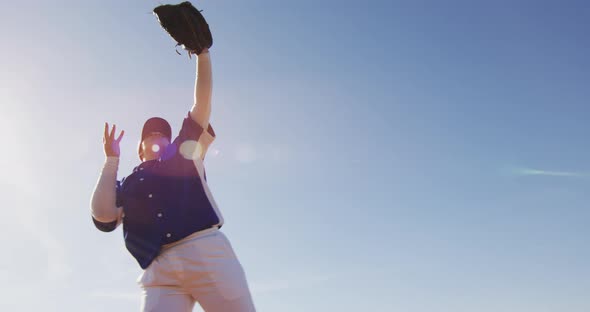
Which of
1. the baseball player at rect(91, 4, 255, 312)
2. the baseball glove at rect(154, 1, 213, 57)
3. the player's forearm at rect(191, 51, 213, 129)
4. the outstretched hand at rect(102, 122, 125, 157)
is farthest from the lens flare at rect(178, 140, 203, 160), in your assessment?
the baseball glove at rect(154, 1, 213, 57)

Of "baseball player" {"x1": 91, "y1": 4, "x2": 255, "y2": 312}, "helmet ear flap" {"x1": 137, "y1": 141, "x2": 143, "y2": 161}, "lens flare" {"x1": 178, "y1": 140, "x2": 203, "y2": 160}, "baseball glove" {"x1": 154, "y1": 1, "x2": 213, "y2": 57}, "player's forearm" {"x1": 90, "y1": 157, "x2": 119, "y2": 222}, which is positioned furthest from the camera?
"helmet ear flap" {"x1": 137, "y1": 141, "x2": 143, "y2": 161}

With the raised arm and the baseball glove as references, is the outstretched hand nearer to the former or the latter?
the raised arm

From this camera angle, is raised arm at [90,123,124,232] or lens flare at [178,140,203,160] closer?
raised arm at [90,123,124,232]

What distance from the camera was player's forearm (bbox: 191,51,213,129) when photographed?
5.12 metres

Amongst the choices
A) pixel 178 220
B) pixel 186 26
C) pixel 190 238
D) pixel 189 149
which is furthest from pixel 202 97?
pixel 190 238

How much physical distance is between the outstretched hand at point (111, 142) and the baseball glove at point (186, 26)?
998mm

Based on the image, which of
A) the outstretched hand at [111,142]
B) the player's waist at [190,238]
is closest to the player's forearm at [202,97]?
the outstretched hand at [111,142]

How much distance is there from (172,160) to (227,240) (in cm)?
87

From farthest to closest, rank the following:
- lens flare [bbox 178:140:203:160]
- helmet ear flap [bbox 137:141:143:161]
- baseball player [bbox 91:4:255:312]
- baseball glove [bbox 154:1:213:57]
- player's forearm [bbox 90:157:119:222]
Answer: helmet ear flap [bbox 137:141:143:161]
baseball glove [bbox 154:1:213:57]
lens flare [bbox 178:140:203:160]
player's forearm [bbox 90:157:119:222]
baseball player [bbox 91:4:255:312]

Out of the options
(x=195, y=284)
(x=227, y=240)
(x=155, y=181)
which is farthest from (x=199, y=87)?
(x=195, y=284)

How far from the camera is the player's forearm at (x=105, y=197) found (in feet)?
A: 16.4

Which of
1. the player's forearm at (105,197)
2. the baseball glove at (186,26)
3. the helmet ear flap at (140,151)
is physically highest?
the baseball glove at (186,26)

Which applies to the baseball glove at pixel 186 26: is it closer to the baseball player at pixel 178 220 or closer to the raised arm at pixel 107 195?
the baseball player at pixel 178 220

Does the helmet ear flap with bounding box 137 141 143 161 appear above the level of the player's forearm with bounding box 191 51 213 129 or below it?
below
